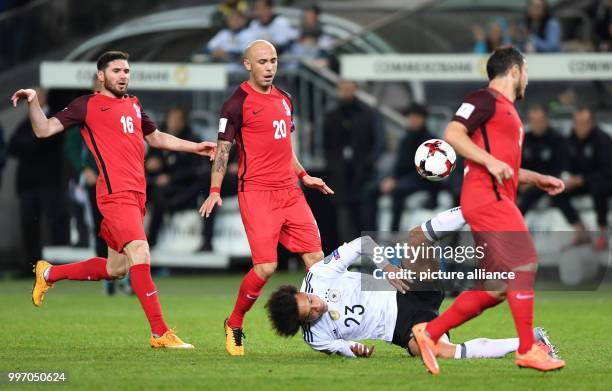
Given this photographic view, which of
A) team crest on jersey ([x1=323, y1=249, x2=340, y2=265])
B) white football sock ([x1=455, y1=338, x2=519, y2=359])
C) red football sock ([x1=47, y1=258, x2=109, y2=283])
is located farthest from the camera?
red football sock ([x1=47, y1=258, x2=109, y2=283])

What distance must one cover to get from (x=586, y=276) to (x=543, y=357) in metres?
8.74

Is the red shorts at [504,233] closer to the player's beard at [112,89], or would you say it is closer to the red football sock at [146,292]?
the red football sock at [146,292]

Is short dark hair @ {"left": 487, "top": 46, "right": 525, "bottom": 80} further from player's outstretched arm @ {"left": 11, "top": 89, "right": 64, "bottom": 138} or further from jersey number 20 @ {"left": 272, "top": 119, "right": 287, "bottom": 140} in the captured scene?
player's outstretched arm @ {"left": 11, "top": 89, "right": 64, "bottom": 138}

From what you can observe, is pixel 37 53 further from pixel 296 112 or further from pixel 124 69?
pixel 124 69

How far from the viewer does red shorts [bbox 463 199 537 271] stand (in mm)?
8062

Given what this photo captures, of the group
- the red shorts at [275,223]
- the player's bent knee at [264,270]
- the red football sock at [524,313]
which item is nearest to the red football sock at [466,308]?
the red football sock at [524,313]

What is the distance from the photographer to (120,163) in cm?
1023

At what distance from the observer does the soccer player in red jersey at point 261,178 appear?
387 inches

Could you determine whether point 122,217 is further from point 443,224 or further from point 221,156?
point 443,224

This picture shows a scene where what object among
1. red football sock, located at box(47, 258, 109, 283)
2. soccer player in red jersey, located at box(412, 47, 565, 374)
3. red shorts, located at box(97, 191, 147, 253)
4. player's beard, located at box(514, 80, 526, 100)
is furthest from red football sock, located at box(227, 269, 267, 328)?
player's beard, located at box(514, 80, 526, 100)

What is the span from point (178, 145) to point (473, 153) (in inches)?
136

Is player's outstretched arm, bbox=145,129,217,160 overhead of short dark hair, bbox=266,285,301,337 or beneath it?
overhead

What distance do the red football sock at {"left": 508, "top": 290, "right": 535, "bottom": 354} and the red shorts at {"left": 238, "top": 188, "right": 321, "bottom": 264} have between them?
95.3 inches

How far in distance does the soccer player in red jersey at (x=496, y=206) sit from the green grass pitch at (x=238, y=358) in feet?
1.08
